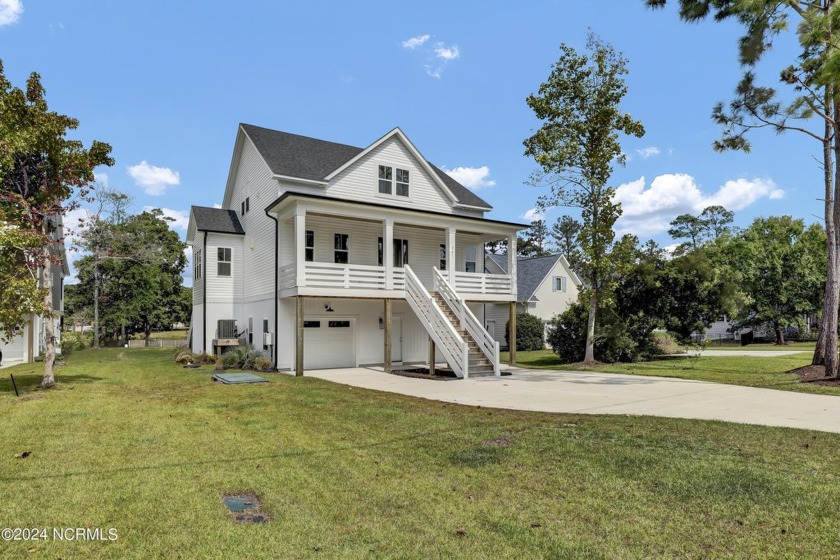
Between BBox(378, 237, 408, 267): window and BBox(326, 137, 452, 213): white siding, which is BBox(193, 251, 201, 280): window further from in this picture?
BBox(378, 237, 408, 267): window

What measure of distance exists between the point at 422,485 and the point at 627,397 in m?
7.63

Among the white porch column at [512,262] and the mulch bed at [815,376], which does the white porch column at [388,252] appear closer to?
the white porch column at [512,262]

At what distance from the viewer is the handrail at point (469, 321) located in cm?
1592

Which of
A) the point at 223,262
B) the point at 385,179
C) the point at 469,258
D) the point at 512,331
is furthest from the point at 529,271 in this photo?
the point at 223,262

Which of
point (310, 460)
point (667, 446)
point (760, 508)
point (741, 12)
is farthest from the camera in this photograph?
point (741, 12)

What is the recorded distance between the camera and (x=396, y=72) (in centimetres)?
1880

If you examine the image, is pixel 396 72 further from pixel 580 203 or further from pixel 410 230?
pixel 580 203

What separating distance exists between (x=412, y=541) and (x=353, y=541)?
0.43 metres

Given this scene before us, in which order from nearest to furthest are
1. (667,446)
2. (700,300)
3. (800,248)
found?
(667,446) < (700,300) < (800,248)

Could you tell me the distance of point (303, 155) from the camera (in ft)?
68.5

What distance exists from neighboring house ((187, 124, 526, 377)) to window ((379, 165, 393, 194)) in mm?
50

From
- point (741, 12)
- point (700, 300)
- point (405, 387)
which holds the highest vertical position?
point (741, 12)

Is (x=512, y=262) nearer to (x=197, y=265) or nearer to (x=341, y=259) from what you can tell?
Result: (x=341, y=259)

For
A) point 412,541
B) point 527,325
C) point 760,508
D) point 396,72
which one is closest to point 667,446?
point 760,508
